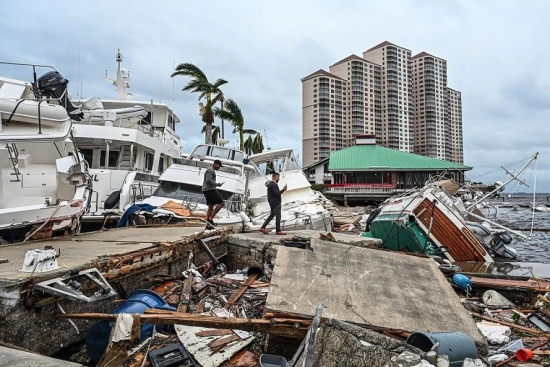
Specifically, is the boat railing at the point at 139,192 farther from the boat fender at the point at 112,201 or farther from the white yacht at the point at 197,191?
the white yacht at the point at 197,191

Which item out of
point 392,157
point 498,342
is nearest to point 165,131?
point 498,342

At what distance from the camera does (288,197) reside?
17.8 metres

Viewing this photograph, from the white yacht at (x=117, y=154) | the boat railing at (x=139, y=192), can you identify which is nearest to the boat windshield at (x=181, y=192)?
the boat railing at (x=139, y=192)

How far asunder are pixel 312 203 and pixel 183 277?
1105 cm

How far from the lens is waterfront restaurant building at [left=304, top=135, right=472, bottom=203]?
44.3 meters

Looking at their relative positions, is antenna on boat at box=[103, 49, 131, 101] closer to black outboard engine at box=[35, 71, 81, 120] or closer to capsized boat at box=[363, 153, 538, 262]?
black outboard engine at box=[35, 71, 81, 120]

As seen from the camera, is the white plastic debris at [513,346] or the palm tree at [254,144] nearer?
the white plastic debris at [513,346]

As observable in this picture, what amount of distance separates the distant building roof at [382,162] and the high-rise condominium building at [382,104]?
24.4 metres

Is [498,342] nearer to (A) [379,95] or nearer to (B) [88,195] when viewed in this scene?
(B) [88,195]

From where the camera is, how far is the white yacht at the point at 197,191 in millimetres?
11000

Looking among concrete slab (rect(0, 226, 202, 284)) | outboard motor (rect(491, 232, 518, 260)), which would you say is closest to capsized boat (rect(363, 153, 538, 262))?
outboard motor (rect(491, 232, 518, 260))

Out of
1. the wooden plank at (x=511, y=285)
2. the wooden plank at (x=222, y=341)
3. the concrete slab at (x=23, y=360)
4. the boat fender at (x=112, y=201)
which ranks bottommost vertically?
the wooden plank at (x=511, y=285)

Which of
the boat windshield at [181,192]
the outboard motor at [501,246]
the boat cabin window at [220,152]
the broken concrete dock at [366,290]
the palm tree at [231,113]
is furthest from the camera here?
the palm tree at [231,113]

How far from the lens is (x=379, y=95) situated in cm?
8319
